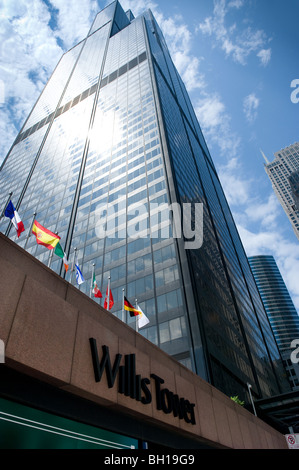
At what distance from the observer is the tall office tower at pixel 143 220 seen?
3497 cm

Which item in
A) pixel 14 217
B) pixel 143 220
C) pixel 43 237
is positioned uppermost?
pixel 143 220

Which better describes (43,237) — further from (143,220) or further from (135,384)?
(143,220)

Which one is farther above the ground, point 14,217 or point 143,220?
point 143,220

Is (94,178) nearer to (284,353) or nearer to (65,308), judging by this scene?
(65,308)

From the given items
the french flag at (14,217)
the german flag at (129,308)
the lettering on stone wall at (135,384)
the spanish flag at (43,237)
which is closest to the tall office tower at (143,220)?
the french flag at (14,217)

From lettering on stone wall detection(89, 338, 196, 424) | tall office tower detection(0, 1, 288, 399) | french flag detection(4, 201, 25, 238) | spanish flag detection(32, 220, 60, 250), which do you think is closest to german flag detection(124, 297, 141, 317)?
lettering on stone wall detection(89, 338, 196, 424)

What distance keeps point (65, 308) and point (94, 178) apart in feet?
187

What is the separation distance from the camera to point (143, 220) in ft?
147

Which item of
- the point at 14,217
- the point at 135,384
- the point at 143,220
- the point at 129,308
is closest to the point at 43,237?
the point at 14,217

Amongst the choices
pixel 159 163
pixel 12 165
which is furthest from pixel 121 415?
pixel 12 165

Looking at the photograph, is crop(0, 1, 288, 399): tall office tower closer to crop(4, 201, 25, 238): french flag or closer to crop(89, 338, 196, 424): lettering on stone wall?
crop(4, 201, 25, 238): french flag

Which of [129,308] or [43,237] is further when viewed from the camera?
[129,308]

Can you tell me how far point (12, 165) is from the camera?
10012 centimetres

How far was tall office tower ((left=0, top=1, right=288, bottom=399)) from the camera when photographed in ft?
115
